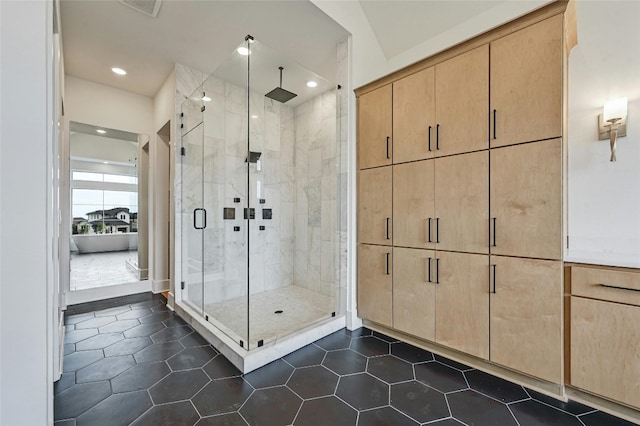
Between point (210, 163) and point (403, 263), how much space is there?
7.96 feet

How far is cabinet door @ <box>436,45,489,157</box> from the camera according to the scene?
1915mm

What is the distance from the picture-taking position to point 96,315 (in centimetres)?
298

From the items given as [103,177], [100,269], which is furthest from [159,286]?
[103,177]

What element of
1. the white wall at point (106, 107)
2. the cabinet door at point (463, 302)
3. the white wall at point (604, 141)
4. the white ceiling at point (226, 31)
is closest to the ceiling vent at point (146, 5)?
the white ceiling at point (226, 31)

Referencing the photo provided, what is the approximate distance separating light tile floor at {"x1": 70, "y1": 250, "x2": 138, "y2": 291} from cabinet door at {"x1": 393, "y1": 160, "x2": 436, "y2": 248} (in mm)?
3716

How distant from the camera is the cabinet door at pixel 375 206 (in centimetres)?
247

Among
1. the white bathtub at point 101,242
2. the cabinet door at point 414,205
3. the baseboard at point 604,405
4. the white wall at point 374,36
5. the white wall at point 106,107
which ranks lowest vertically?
the baseboard at point 604,405

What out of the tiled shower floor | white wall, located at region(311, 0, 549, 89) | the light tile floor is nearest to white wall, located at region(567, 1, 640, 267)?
white wall, located at region(311, 0, 549, 89)

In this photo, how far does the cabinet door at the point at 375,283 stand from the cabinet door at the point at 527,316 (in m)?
0.83

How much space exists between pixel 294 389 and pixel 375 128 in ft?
7.32

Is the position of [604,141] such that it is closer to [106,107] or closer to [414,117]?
[414,117]

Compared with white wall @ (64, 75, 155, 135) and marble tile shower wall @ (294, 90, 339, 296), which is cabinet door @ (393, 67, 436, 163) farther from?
white wall @ (64, 75, 155, 135)

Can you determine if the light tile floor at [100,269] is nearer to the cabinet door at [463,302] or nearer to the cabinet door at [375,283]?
the cabinet door at [375,283]

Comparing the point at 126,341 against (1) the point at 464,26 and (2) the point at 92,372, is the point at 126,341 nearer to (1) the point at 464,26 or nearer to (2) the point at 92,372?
(2) the point at 92,372
